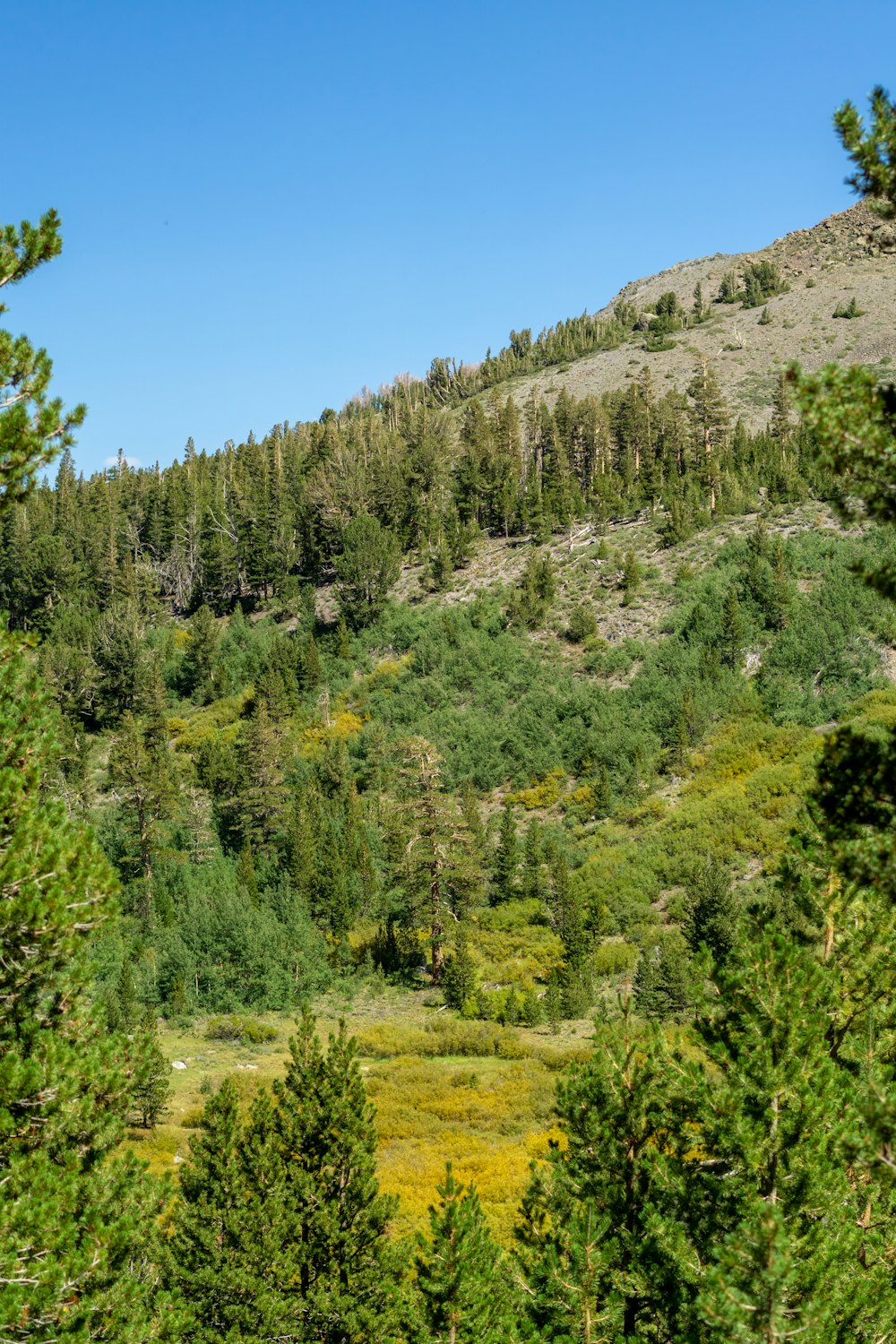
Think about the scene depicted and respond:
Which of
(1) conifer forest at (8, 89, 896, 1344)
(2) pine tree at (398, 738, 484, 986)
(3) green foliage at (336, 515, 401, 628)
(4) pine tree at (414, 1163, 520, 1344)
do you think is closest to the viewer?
(1) conifer forest at (8, 89, 896, 1344)

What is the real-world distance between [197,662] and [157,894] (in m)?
23.7

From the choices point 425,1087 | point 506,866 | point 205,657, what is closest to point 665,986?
point 425,1087

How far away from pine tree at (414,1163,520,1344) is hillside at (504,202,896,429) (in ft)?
282

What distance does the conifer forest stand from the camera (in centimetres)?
769

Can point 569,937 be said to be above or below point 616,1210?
below

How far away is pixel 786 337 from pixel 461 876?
94.5 meters

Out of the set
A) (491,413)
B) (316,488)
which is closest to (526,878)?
(316,488)

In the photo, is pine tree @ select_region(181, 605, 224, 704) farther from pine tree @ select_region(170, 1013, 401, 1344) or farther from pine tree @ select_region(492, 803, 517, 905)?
pine tree @ select_region(170, 1013, 401, 1344)

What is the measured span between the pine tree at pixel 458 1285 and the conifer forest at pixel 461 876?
5cm

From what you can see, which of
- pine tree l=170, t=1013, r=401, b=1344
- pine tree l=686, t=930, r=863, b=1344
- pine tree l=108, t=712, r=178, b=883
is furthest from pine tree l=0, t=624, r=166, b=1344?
pine tree l=108, t=712, r=178, b=883

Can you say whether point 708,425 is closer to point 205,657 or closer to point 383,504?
point 383,504

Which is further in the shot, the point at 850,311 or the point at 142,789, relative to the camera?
the point at 850,311

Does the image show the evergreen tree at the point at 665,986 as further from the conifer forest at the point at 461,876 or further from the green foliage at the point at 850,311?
the green foliage at the point at 850,311

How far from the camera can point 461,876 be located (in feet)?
112
